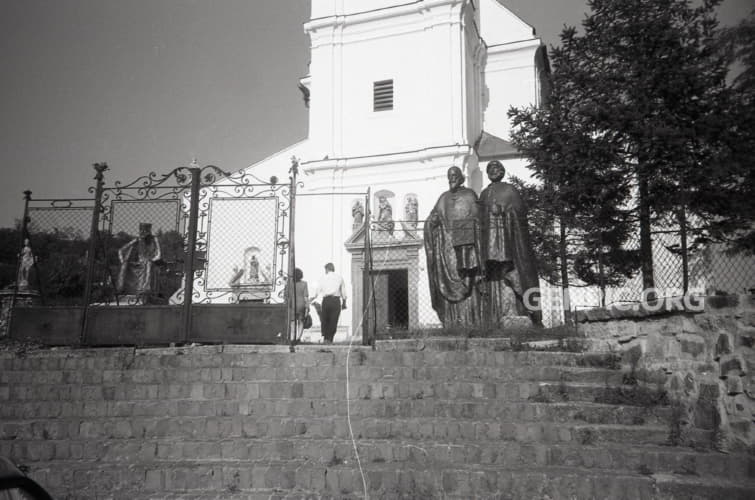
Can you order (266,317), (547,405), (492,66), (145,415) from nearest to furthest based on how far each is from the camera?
(547,405) → (145,415) → (266,317) → (492,66)

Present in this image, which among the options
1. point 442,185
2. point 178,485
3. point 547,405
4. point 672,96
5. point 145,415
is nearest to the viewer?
point 178,485

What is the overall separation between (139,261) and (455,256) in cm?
598

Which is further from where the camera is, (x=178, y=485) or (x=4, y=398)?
(x=4, y=398)

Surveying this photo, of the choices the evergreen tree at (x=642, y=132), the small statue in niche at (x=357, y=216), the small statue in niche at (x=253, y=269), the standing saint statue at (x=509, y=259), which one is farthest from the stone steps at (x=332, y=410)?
the small statue in niche at (x=357, y=216)

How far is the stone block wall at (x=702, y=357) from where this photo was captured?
171 inches

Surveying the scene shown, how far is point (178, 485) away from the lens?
4.85 metres

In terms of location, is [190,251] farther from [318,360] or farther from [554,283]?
[554,283]

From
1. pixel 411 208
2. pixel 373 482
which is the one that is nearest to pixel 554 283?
pixel 411 208

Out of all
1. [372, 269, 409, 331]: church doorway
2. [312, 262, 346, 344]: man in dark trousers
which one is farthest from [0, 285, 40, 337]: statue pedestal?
[372, 269, 409, 331]: church doorway

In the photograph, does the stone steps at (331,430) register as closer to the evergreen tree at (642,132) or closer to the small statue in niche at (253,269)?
the evergreen tree at (642,132)

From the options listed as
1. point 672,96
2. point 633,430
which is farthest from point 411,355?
point 672,96

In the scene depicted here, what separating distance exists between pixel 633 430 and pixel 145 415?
500cm

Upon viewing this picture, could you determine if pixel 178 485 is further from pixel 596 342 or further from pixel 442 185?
pixel 442 185

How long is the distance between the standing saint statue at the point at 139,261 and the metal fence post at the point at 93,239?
2.81 ft
